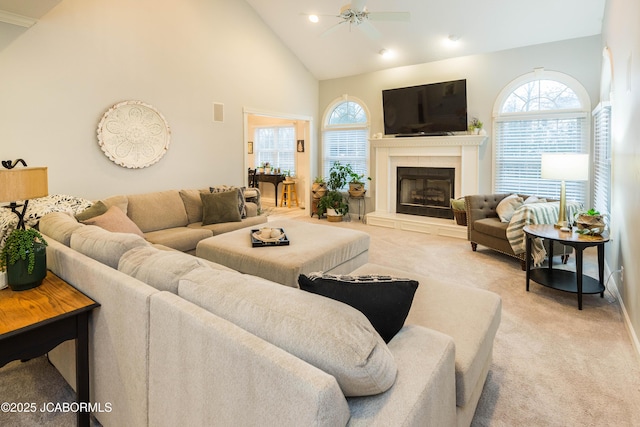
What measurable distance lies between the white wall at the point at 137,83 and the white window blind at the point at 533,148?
3.97 m

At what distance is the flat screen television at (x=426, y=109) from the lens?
5807 millimetres

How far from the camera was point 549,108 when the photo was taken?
17.0 ft

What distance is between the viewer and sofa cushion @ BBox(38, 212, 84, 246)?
2201mm

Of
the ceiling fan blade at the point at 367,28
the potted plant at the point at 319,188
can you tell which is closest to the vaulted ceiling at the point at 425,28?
the ceiling fan blade at the point at 367,28

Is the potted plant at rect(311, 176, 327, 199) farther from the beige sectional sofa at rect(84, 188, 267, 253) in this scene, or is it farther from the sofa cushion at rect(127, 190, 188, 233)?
the sofa cushion at rect(127, 190, 188, 233)

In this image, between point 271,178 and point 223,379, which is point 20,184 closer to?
point 223,379

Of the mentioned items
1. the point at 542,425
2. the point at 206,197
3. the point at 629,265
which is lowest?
the point at 542,425

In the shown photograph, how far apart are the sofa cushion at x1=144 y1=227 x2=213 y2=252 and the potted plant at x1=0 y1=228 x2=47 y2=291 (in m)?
2.02

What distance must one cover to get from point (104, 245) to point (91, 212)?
1885 millimetres

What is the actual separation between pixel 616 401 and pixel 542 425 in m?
0.53

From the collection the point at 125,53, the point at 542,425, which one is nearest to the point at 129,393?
the point at 542,425

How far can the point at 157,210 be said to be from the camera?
445cm

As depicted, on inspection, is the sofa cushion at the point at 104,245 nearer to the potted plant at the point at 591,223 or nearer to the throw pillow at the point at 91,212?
the throw pillow at the point at 91,212

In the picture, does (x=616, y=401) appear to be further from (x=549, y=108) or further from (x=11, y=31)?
(x=11, y=31)
